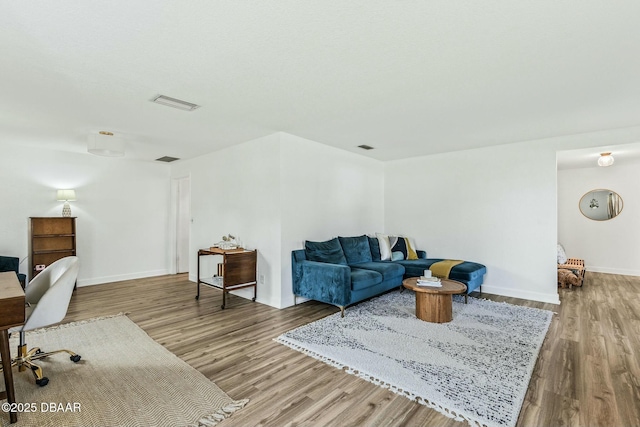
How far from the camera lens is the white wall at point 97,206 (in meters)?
4.86

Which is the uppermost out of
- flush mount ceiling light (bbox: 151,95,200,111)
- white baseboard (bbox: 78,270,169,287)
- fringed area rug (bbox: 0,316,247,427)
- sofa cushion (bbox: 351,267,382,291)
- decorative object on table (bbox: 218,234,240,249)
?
flush mount ceiling light (bbox: 151,95,200,111)

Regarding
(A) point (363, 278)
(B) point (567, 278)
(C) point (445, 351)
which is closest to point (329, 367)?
(C) point (445, 351)

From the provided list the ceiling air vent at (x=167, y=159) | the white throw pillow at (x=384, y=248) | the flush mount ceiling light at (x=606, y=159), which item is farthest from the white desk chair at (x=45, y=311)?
the flush mount ceiling light at (x=606, y=159)

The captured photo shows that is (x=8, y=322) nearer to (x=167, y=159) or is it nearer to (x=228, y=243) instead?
(x=228, y=243)

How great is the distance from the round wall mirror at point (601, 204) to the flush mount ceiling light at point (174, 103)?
824 centimetres

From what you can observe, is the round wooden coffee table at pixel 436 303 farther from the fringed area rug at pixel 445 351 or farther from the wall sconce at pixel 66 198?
the wall sconce at pixel 66 198

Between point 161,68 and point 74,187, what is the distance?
4.45m

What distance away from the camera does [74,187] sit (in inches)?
213

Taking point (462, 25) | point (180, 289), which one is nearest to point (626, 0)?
point (462, 25)

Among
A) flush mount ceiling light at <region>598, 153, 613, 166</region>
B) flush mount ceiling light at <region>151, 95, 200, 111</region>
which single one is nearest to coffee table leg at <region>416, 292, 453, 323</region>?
flush mount ceiling light at <region>151, 95, 200, 111</region>

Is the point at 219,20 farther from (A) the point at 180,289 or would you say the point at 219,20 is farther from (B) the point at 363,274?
(A) the point at 180,289

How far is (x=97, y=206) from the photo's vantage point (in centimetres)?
564

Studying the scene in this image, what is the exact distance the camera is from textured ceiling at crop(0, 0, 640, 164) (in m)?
1.76

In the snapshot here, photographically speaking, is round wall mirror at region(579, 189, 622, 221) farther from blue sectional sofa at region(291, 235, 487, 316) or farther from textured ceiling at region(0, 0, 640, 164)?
blue sectional sofa at region(291, 235, 487, 316)
